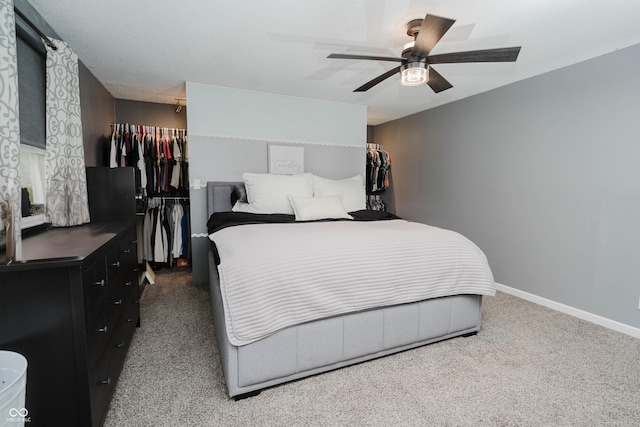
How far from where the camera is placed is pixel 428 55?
2000mm

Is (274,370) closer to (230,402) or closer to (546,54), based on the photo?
(230,402)

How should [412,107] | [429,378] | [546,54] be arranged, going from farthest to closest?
[412,107], [546,54], [429,378]

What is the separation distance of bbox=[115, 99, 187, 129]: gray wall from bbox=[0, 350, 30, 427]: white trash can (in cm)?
365

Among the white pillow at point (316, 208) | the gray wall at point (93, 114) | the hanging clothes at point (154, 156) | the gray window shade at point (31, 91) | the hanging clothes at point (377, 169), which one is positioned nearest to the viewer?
the gray window shade at point (31, 91)

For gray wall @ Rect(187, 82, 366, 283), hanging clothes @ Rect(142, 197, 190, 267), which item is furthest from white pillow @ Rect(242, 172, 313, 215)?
hanging clothes @ Rect(142, 197, 190, 267)

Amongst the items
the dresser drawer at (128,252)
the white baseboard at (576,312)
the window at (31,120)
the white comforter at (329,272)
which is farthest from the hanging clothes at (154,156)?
the white baseboard at (576,312)

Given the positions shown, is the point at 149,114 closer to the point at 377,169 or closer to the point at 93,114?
the point at 93,114

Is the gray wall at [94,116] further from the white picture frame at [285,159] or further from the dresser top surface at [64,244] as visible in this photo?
the white picture frame at [285,159]

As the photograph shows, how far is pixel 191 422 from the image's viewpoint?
1411mm

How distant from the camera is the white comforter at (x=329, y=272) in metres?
1.52

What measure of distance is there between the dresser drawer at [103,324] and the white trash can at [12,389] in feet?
0.65

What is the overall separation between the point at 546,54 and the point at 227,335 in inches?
129

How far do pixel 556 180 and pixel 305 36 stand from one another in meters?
2.70

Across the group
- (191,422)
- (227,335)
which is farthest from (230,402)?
(227,335)
